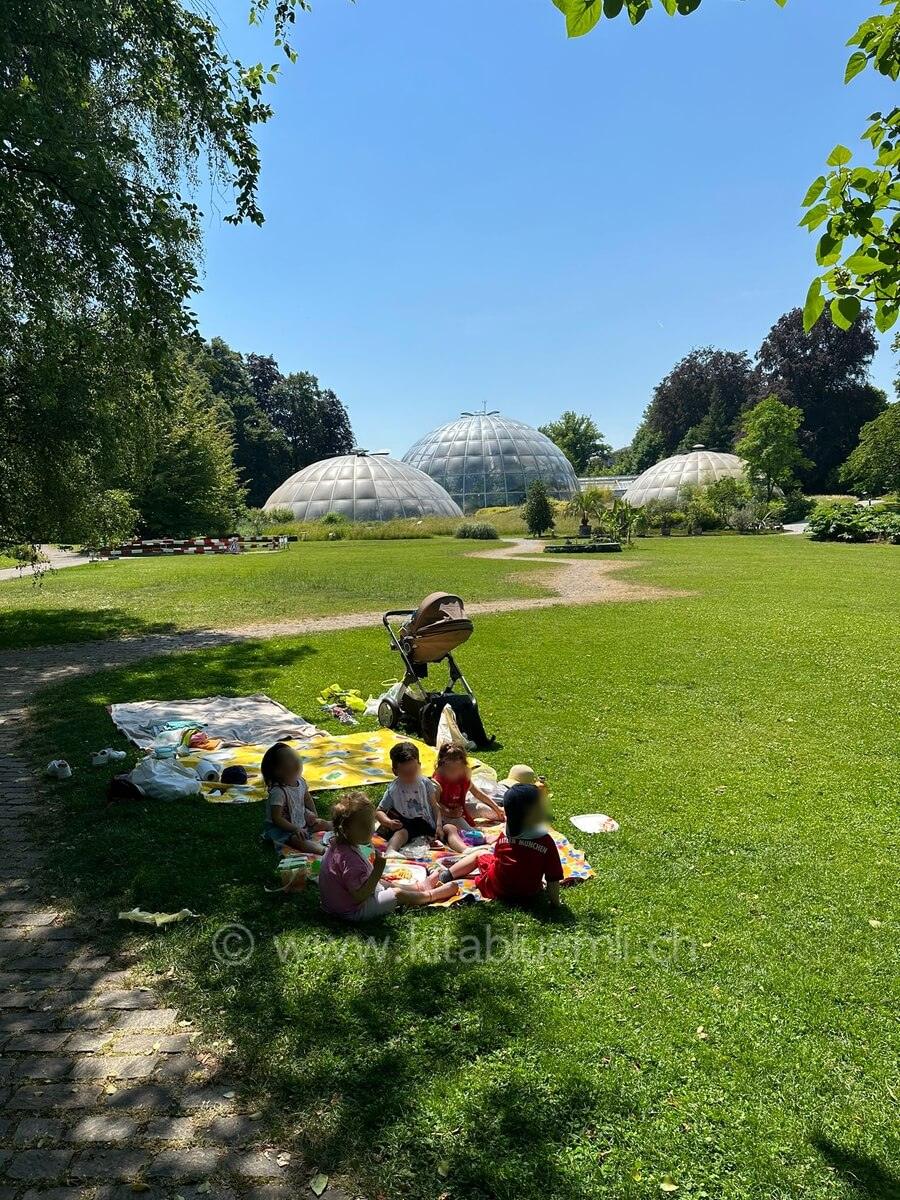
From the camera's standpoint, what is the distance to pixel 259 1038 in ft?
10.2

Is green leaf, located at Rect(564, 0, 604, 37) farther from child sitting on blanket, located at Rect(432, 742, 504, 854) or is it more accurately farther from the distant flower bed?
the distant flower bed

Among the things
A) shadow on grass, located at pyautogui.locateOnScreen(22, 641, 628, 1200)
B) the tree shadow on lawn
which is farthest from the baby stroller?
the tree shadow on lawn

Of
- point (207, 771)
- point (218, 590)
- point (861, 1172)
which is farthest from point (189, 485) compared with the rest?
point (861, 1172)

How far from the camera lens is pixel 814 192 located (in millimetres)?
2893

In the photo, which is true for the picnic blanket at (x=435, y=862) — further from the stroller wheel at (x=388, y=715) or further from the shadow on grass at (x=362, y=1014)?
the stroller wheel at (x=388, y=715)

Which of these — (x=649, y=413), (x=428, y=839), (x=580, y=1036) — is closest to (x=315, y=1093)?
(x=580, y=1036)

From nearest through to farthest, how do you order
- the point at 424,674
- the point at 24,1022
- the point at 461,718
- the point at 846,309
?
the point at 846,309
the point at 24,1022
the point at 461,718
the point at 424,674

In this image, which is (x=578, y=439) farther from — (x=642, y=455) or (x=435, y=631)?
(x=435, y=631)

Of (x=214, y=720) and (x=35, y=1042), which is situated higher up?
(x=35, y=1042)

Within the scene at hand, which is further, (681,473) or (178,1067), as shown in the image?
(681,473)

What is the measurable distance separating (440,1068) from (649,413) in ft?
331

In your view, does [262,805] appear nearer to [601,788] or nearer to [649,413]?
[601,788]

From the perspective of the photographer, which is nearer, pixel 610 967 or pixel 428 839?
pixel 610 967

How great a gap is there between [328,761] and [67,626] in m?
10.1
